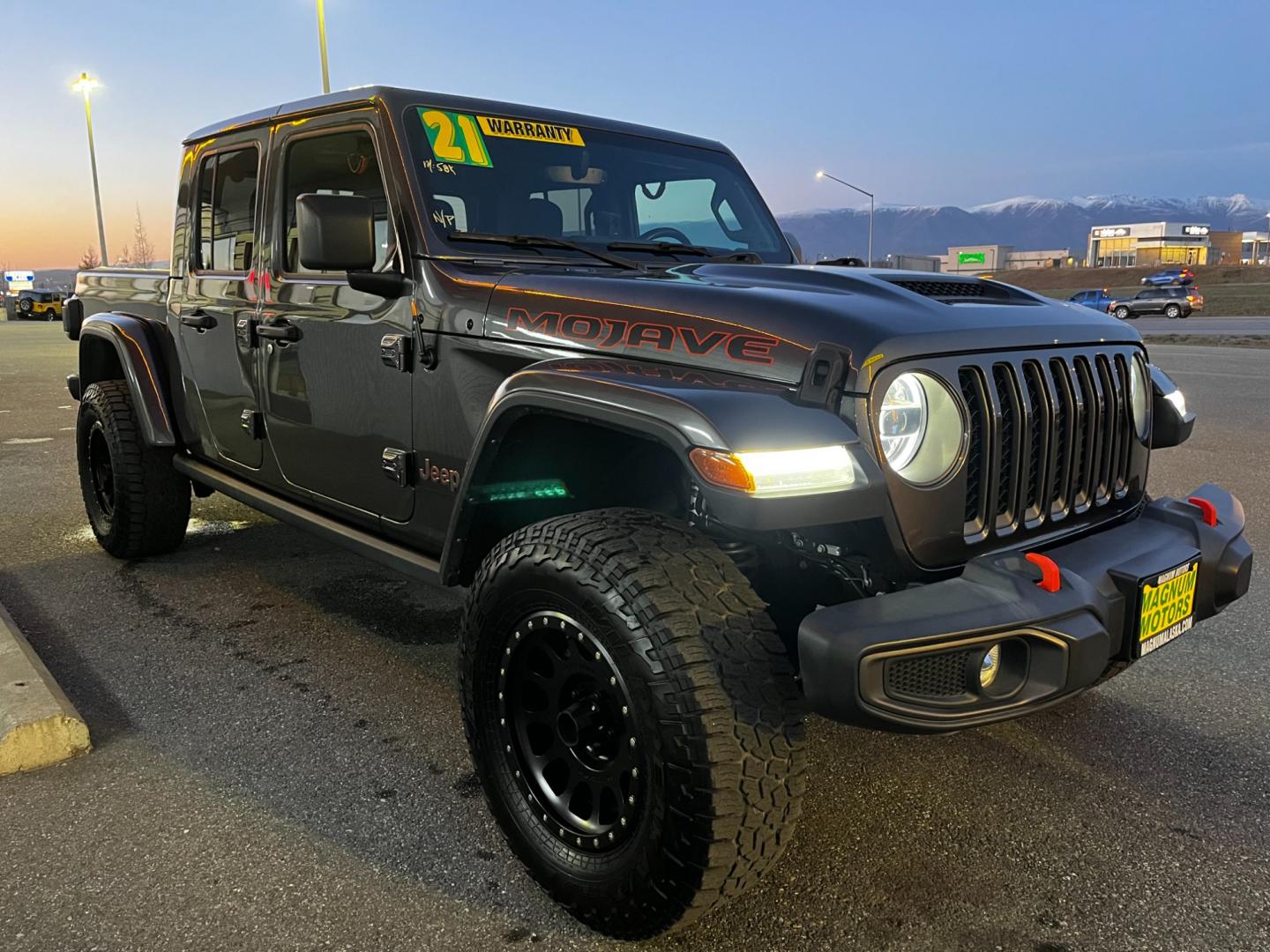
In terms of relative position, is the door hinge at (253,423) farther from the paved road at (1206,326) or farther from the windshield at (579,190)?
the paved road at (1206,326)

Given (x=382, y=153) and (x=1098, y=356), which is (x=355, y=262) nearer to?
(x=382, y=153)

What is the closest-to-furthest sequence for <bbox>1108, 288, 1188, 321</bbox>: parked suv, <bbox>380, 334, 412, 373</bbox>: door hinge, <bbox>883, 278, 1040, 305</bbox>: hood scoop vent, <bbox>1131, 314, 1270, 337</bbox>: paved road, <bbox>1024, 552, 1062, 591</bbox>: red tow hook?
<bbox>1024, 552, 1062, 591</bbox>: red tow hook
<bbox>883, 278, 1040, 305</bbox>: hood scoop vent
<bbox>380, 334, 412, 373</bbox>: door hinge
<bbox>1131, 314, 1270, 337</bbox>: paved road
<bbox>1108, 288, 1188, 321</bbox>: parked suv

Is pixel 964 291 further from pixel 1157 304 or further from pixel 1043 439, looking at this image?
pixel 1157 304

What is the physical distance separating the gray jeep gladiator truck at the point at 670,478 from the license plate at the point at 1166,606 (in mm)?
11

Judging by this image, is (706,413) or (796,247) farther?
(796,247)

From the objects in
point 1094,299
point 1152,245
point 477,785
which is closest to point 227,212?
point 477,785

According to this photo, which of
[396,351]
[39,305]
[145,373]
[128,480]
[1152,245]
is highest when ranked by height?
[1152,245]

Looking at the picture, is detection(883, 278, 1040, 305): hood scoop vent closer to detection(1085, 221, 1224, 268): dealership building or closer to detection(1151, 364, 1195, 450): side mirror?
detection(1151, 364, 1195, 450): side mirror

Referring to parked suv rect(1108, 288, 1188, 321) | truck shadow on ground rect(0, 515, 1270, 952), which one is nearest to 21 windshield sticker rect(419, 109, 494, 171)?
truck shadow on ground rect(0, 515, 1270, 952)

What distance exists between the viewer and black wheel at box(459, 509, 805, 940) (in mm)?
1864

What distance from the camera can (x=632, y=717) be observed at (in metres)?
1.94

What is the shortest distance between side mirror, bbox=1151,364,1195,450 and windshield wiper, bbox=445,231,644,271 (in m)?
1.57

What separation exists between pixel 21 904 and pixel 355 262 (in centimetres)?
174

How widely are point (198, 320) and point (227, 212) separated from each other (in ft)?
1.48
